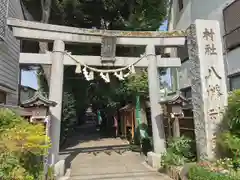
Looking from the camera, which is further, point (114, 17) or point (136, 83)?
point (114, 17)

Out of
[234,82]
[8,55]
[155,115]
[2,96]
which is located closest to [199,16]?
[234,82]


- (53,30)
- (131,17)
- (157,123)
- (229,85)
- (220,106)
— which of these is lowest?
(157,123)

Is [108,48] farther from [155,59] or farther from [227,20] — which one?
[227,20]

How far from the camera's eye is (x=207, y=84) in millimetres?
7125

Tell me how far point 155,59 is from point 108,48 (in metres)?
2.35

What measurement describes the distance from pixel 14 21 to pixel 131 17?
961cm

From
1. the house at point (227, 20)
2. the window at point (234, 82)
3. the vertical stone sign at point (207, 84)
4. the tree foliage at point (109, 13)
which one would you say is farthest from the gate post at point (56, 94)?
the window at point (234, 82)

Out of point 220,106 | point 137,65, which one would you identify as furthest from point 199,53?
point 137,65

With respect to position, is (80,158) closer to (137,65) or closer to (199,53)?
(137,65)

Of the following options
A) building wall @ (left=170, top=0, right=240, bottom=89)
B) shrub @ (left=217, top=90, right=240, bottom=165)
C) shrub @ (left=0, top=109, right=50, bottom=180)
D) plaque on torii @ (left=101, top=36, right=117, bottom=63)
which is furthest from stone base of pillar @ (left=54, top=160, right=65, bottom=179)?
building wall @ (left=170, top=0, right=240, bottom=89)

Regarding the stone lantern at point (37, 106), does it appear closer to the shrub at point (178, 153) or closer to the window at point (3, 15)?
the shrub at point (178, 153)

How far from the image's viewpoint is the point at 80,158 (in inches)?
452

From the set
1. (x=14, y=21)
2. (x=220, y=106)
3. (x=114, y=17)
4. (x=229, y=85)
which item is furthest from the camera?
(x=114, y=17)

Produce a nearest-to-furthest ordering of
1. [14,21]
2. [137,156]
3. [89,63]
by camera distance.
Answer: [14,21]
[89,63]
[137,156]
